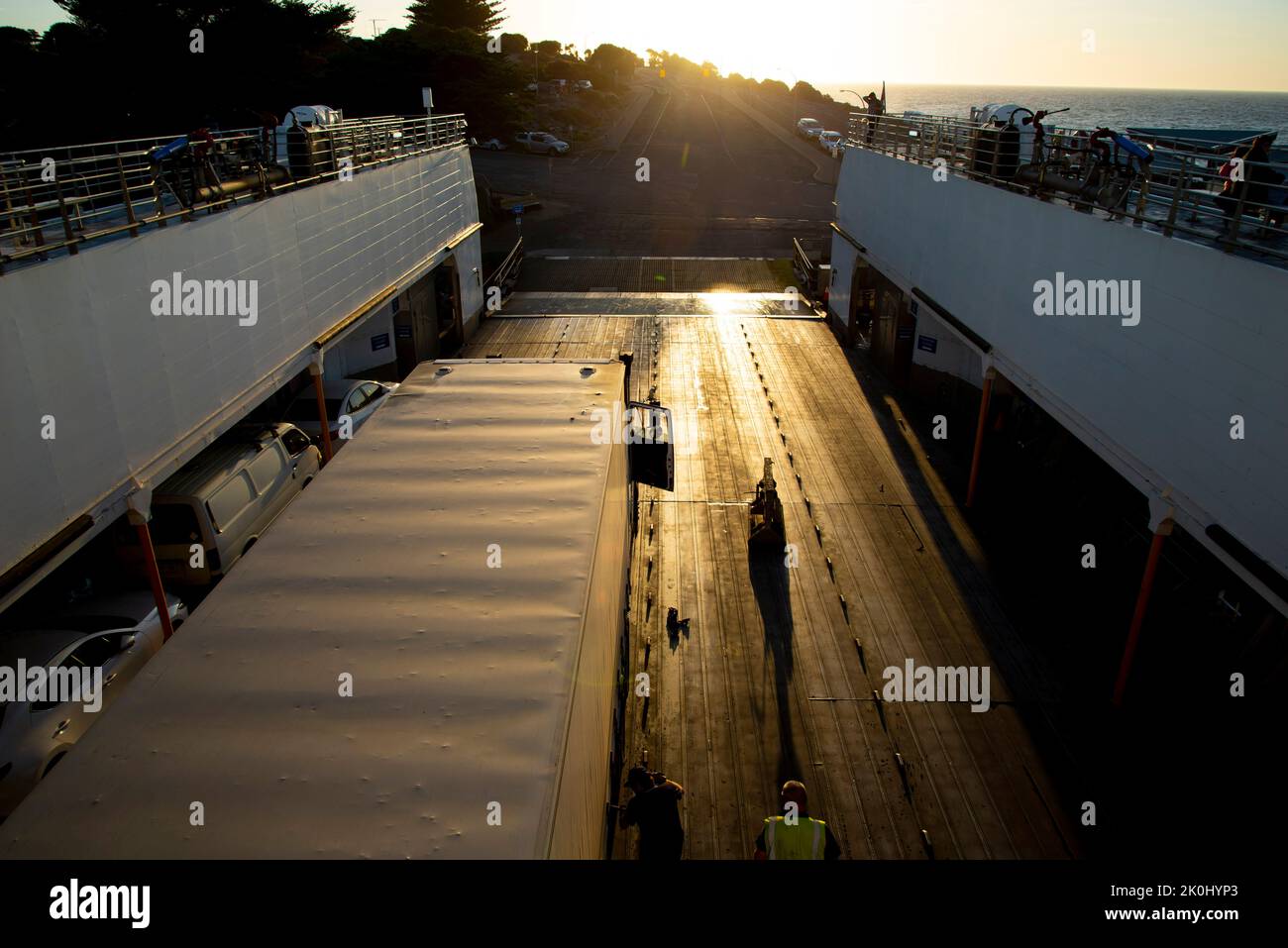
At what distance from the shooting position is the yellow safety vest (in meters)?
5.86

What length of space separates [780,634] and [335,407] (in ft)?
30.4

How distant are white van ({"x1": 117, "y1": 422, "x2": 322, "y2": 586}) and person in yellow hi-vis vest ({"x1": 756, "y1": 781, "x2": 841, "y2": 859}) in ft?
21.4

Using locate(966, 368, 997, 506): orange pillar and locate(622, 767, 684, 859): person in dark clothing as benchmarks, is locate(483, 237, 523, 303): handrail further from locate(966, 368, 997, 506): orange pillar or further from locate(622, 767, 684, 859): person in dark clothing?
locate(622, 767, 684, 859): person in dark clothing

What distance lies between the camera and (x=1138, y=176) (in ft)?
31.0

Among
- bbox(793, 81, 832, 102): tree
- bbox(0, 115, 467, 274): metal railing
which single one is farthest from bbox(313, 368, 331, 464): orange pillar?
bbox(793, 81, 832, 102): tree

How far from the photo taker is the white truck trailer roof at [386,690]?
12.5 feet

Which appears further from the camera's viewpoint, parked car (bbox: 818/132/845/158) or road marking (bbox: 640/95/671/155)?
road marking (bbox: 640/95/671/155)

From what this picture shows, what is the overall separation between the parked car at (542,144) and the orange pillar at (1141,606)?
5879cm

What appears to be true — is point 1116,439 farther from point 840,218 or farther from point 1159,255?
point 840,218

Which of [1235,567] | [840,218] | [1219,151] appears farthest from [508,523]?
[840,218]

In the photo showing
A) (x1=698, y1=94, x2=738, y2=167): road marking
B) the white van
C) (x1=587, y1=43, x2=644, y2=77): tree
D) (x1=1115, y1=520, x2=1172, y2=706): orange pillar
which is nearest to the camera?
(x1=1115, y1=520, x2=1172, y2=706): orange pillar

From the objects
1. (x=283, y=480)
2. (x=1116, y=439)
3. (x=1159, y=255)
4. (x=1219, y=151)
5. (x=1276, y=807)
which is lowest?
(x=1276, y=807)
